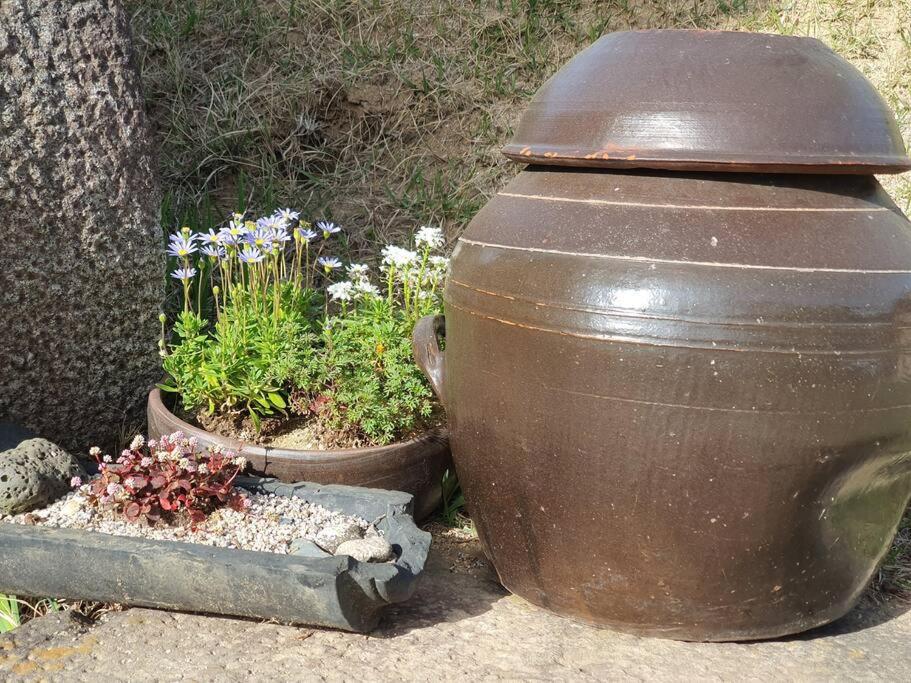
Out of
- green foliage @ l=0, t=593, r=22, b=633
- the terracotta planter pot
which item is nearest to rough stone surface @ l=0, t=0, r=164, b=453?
the terracotta planter pot

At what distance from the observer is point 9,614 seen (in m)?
2.56

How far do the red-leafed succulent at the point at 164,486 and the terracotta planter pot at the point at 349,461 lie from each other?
7.6 inches

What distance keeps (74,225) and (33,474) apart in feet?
3.00

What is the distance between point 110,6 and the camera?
131 inches

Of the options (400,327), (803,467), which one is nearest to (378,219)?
(400,327)

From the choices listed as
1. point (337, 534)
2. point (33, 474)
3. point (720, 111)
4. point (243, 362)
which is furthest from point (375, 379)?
point (720, 111)

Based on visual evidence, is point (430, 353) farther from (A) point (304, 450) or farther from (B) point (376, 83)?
(B) point (376, 83)

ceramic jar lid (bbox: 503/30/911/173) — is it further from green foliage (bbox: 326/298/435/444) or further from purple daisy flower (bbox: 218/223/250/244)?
purple daisy flower (bbox: 218/223/250/244)

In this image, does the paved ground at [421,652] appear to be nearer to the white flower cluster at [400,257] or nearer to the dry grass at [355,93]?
the white flower cluster at [400,257]

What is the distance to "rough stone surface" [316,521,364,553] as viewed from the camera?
2.68 metres

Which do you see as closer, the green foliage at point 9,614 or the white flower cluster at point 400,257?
the green foliage at point 9,614

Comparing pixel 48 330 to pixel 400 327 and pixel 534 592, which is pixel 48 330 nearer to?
pixel 400 327

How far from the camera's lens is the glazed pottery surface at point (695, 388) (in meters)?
2.24

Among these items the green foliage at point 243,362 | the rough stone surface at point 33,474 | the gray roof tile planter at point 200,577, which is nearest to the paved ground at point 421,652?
the gray roof tile planter at point 200,577
